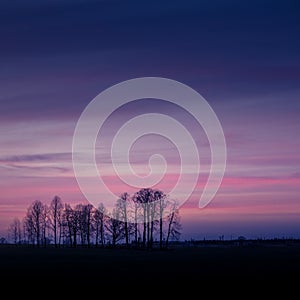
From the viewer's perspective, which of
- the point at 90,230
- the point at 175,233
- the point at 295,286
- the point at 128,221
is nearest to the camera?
the point at 295,286

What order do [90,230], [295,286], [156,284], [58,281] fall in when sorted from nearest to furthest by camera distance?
[295,286] < [156,284] < [58,281] < [90,230]

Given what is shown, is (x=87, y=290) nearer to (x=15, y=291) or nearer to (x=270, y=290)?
(x=15, y=291)

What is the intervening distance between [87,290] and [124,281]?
6.85m

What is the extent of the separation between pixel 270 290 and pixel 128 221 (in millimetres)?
128791

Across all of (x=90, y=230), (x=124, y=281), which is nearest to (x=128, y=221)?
(x=90, y=230)

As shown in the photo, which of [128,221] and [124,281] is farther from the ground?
[128,221]

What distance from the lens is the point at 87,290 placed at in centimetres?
3481

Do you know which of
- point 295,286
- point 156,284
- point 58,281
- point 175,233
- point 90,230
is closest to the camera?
point 295,286

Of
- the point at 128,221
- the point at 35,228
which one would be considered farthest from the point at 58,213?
the point at 128,221

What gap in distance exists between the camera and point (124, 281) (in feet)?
136

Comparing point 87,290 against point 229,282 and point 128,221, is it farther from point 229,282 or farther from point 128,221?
point 128,221

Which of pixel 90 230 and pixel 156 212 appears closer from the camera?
pixel 156 212

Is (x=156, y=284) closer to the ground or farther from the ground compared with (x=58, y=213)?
closer to the ground

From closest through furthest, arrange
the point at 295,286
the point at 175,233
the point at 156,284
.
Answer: the point at 295,286 < the point at 156,284 < the point at 175,233
